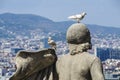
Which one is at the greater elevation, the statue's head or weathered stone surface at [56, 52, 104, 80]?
the statue's head

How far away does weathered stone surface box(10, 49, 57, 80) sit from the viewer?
28.1ft

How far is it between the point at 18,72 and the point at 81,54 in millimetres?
824

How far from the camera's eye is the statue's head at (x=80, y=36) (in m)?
8.52

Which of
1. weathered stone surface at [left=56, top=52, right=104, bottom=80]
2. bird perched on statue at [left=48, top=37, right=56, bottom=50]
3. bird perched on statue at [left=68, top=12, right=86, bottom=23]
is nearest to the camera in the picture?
weathered stone surface at [left=56, top=52, right=104, bottom=80]

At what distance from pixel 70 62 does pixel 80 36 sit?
1.23 feet

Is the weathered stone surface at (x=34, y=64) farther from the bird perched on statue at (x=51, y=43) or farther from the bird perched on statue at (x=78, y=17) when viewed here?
the bird perched on statue at (x=78, y=17)

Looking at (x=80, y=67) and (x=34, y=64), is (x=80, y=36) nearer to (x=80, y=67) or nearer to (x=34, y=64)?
(x=80, y=67)

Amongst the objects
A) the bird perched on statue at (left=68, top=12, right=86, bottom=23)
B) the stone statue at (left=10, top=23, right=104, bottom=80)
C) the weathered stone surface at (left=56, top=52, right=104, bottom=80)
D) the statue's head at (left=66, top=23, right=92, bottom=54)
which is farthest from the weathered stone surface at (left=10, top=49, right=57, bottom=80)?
the bird perched on statue at (left=68, top=12, right=86, bottom=23)

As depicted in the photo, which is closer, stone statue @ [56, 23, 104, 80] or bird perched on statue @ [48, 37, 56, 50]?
stone statue @ [56, 23, 104, 80]

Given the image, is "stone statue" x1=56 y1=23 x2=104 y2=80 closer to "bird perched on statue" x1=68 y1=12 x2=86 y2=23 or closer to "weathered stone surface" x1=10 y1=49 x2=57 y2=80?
"bird perched on statue" x1=68 y1=12 x2=86 y2=23

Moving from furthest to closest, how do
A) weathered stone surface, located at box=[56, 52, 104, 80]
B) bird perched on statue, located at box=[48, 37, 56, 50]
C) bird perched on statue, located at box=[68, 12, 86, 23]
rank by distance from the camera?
bird perched on statue, located at box=[48, 37, 56, 50]
bird perched on statue, located at box=[68, 12, 86, 23]
weathered stone surface, located at box=[56, 52, 104, 80]

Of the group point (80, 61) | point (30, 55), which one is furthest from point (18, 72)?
point (80, 61)

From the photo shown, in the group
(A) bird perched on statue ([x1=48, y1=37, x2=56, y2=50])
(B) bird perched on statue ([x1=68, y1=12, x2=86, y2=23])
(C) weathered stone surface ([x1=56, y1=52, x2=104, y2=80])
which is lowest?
(C) weathered stone surface ([x1=56, y1=52, x2=104, y2=80])

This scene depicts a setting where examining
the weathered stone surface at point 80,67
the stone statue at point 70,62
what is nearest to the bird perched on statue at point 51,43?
the stone statue at point 70,62
